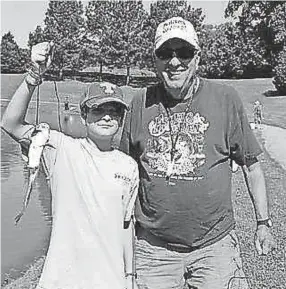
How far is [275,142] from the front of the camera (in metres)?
18.0

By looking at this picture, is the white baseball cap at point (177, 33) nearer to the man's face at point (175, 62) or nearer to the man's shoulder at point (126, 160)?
the man's face at point (175, 62)

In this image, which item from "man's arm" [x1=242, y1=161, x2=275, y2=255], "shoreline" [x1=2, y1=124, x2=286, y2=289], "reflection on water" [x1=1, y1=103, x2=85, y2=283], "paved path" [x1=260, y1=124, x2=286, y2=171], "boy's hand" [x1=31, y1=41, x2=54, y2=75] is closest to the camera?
"boy's hand" [x1=31, y1=41, x2=54, y2=75]

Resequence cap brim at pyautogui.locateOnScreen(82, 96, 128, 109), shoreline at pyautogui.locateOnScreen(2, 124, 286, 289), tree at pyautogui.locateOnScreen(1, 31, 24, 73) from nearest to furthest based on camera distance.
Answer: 1. cap brim at pyautogui.locateOnScreen(82, 96, 128, 109)
2. shoreline at pyautogui.locateOnScreen(2, 124, 286, 289)
3. tree at pyautogui.locateOnScreen(1, 31, 24, 73)

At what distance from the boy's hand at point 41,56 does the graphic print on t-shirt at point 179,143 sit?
717 mm

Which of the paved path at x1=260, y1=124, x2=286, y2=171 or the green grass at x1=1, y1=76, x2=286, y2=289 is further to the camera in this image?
the paved path at x1=260, y1=124, x2=286, y2=171

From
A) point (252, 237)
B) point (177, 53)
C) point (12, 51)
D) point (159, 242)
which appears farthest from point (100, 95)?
point (12, 51)

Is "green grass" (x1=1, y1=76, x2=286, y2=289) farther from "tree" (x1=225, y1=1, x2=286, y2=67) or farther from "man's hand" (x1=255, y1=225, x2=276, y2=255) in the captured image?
"tree" (x1=225, y1=1, x2=286, y2=67)

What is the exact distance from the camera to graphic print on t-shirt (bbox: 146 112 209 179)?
3.21 metres

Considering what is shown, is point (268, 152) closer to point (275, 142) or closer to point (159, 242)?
point (275, 142)

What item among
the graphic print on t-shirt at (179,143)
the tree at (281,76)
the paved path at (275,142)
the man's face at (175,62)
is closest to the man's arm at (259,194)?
the graphic print on t-shirt at (179,143)

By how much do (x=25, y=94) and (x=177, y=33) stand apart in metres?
0.83

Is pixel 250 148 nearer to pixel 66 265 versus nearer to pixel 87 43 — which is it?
pixel 66 265

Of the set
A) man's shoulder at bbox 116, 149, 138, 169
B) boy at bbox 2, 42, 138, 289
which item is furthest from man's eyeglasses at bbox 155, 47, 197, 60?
man's shoulder at bbox 116, 149, 138, 169

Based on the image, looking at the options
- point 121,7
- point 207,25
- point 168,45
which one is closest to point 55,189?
point 168,45
